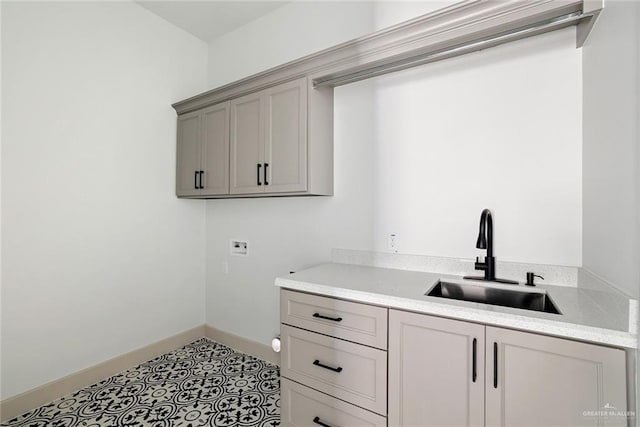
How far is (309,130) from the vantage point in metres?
1.97

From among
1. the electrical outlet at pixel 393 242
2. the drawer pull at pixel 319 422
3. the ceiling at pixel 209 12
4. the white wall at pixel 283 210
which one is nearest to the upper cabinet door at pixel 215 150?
the white wall at pixel 283 210

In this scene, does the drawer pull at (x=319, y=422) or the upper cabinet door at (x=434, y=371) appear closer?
the upper cabinet door at (x=434, y=371)

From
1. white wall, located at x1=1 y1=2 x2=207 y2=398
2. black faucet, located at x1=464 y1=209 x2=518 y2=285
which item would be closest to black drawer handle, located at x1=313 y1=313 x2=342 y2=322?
black faucet, located at x1=464 y1=209 x2=518 y2=285

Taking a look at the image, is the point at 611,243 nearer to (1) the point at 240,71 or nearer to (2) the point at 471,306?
(2) the point at 471,306

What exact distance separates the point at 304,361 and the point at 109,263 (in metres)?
1.78

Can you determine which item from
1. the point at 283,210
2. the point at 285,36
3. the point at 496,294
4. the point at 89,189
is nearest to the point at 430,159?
the point at 496,294

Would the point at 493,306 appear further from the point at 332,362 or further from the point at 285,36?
the point at 285,36

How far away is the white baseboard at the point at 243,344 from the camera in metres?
2.50

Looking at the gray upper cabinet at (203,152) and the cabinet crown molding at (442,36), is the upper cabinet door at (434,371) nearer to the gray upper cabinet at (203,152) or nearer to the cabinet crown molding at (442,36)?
the cabinet crown molding at (442,36)

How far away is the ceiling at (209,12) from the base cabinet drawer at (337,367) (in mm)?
2539

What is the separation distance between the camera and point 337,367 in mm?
1419

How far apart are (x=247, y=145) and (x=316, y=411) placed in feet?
5.79

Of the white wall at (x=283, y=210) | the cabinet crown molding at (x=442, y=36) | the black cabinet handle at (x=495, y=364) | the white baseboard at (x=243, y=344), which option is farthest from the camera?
the white baseboard at (x=243, y=344)

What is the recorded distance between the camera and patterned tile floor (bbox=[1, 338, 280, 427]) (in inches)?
71.0
